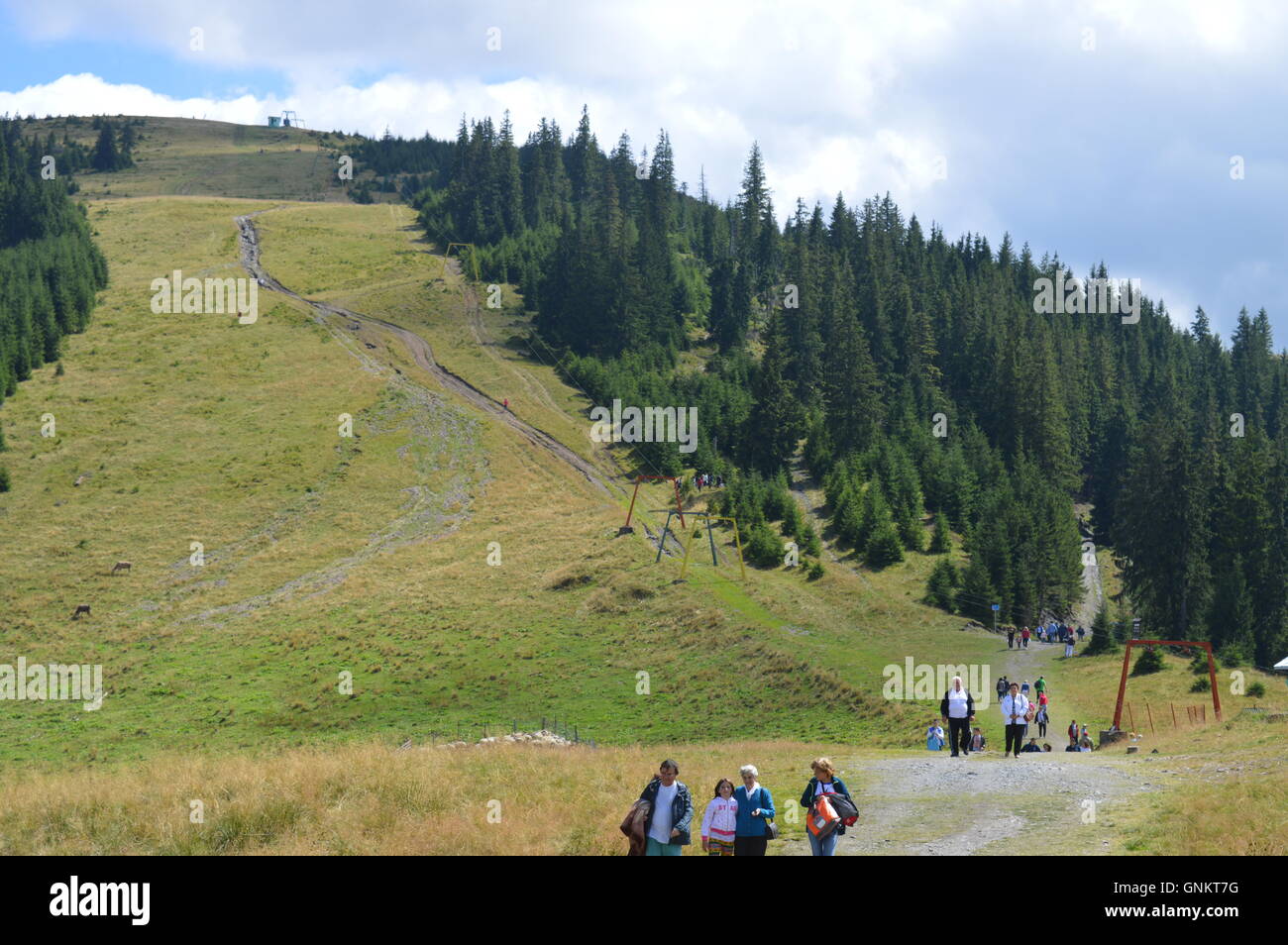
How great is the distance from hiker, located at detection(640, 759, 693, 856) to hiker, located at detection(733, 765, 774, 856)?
2.08 feet

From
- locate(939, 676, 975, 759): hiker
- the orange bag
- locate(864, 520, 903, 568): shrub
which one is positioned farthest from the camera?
locate(864, 520, 903, 568): shrub

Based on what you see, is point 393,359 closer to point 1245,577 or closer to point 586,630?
point 586,630

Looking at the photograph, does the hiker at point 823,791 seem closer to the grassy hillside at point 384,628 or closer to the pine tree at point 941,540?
the grassy hillside at point 384,628

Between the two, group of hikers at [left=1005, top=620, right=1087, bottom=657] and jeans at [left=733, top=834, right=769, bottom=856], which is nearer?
jeans at [left=733, top=834, right=769, bottom=856]

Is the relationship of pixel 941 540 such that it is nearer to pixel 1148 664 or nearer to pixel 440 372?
pixel 1148 664

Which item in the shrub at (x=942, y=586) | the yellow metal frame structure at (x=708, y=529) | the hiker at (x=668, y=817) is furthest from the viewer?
the shrub at (x=942, y=586)

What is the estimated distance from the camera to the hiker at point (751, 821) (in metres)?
12.3

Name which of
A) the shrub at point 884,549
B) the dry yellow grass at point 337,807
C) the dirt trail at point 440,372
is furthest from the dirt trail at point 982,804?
the dirt trail at point 440,372

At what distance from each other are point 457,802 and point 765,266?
137693 millimetres

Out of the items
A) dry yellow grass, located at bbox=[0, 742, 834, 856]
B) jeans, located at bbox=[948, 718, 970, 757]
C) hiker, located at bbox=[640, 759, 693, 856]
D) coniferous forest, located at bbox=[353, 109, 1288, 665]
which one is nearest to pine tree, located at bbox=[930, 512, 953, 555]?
coniferous forest, located at bbox=[353, 109, 1288, 665]

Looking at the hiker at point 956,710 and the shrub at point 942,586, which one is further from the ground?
the hiker at point 956,710

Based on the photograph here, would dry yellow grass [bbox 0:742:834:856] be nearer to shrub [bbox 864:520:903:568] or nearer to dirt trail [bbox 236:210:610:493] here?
shrub [bbox 864:520:903:568]

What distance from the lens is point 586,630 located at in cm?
5522

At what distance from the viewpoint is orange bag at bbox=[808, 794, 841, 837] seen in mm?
12492
